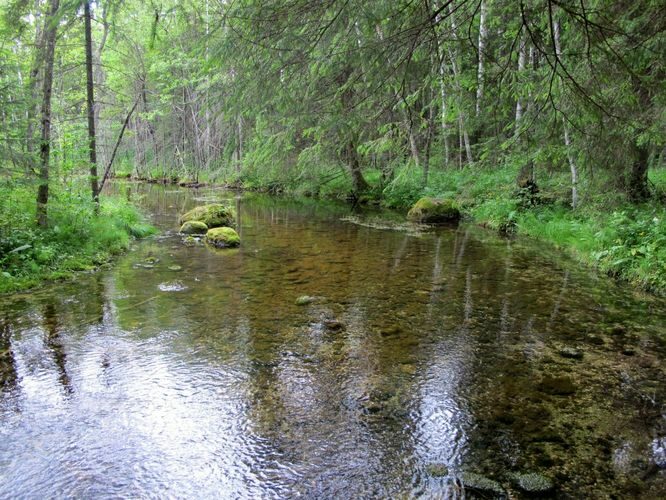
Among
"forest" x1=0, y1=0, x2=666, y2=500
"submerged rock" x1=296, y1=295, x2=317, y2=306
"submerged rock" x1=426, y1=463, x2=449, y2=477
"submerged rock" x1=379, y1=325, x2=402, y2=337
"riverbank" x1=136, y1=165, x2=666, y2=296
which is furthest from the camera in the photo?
"riverbank" x1=136, y1=165, x2=666, y2=296

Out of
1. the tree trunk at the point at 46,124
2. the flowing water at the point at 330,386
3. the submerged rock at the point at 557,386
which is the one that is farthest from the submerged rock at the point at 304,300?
the tree trunk at the point at 46,124

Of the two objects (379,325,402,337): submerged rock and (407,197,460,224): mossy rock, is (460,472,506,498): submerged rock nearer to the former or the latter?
(379,325,402,337): submerged rock

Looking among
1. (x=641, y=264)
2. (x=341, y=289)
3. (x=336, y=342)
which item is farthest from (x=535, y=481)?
(x=641, y=264)

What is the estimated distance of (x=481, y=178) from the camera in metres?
19.2

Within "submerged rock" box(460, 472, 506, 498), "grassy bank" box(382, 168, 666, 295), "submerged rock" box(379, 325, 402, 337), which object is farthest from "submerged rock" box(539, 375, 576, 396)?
"grassy bank" box(382, 168, 666, 295)

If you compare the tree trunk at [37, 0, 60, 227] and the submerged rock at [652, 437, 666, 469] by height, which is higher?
the tree trunk at [37, 0, 60, 227]

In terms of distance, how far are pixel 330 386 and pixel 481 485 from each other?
6.42 feet

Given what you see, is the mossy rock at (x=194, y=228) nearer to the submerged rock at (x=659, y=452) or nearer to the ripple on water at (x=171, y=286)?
the ripple on water at (x=171, y=286)

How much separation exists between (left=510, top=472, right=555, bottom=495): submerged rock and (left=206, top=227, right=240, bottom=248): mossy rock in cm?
1022

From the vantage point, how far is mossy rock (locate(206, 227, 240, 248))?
12.9 m

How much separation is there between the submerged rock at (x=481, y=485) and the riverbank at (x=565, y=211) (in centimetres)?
640

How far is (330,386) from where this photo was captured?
5.20 meters

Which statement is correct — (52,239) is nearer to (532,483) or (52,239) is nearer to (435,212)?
(532,483)

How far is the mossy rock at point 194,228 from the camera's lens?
48.6 feet
